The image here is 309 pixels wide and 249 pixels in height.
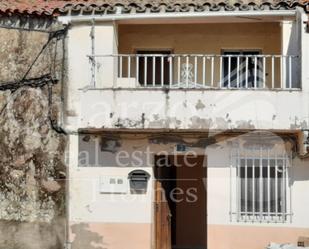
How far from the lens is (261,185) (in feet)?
46.5

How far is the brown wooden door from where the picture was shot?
14828 millimetres

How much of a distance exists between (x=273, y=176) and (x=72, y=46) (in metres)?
5.80

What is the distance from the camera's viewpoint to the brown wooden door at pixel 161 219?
48.6ft

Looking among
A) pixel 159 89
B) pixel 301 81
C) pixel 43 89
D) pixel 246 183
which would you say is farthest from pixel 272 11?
pixel 43 89

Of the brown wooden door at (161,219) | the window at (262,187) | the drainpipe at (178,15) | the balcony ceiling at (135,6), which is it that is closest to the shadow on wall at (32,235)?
the brown wooden door at (161,219)

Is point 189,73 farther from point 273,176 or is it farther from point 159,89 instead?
point 273,176

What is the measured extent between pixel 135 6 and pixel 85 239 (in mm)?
5722

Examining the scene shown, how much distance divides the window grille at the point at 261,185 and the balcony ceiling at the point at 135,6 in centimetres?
340

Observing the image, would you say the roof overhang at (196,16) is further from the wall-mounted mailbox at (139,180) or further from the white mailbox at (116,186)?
the white mailbox at (116,186)

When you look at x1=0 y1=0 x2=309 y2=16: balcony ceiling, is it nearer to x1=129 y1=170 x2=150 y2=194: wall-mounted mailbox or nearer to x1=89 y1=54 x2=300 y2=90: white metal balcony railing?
x1=89 y1=54 x2=300 y2=90: white metal balcony railing

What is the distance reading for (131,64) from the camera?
15789 millimetres

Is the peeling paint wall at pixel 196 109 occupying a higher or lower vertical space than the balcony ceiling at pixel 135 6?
lower

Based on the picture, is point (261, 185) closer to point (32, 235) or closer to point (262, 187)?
point (262, 187)

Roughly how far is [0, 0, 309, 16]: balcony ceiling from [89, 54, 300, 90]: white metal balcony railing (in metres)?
1.17
